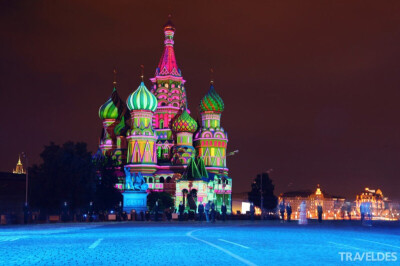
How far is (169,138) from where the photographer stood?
112250mm

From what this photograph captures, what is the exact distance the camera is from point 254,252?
13.5 m

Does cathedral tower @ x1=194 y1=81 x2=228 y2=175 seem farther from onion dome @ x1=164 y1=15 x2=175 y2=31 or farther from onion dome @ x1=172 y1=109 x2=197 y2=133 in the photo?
onion dome @ x1=164 y1=15 x2=175 y2=31

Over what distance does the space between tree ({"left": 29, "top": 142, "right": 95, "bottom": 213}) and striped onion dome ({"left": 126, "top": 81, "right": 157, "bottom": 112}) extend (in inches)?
1440

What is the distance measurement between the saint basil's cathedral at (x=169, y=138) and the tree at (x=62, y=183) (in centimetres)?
3110

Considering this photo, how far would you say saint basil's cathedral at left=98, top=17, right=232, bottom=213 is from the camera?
100m

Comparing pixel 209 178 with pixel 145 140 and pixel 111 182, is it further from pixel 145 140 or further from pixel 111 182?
pixel 111 182

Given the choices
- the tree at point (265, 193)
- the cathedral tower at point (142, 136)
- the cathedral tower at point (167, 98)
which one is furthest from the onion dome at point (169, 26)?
the tree at point (265, 193)

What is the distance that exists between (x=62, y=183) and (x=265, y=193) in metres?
59.0

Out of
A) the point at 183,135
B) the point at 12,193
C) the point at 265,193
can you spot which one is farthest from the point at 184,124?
the point at 12,193

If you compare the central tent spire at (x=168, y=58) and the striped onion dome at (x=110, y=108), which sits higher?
the central tent spire at (x=168, y=58)

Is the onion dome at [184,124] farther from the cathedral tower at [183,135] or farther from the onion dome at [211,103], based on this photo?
the onion dome at [211,103]

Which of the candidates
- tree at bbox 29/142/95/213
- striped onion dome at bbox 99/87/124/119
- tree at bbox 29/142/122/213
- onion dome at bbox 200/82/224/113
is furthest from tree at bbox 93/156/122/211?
onion dome at bbox 200/82/224/113

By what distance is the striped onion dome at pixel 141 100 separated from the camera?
10219 cm

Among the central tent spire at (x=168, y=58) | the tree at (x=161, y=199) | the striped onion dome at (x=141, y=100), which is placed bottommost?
the tree at (x=161, y=199)
